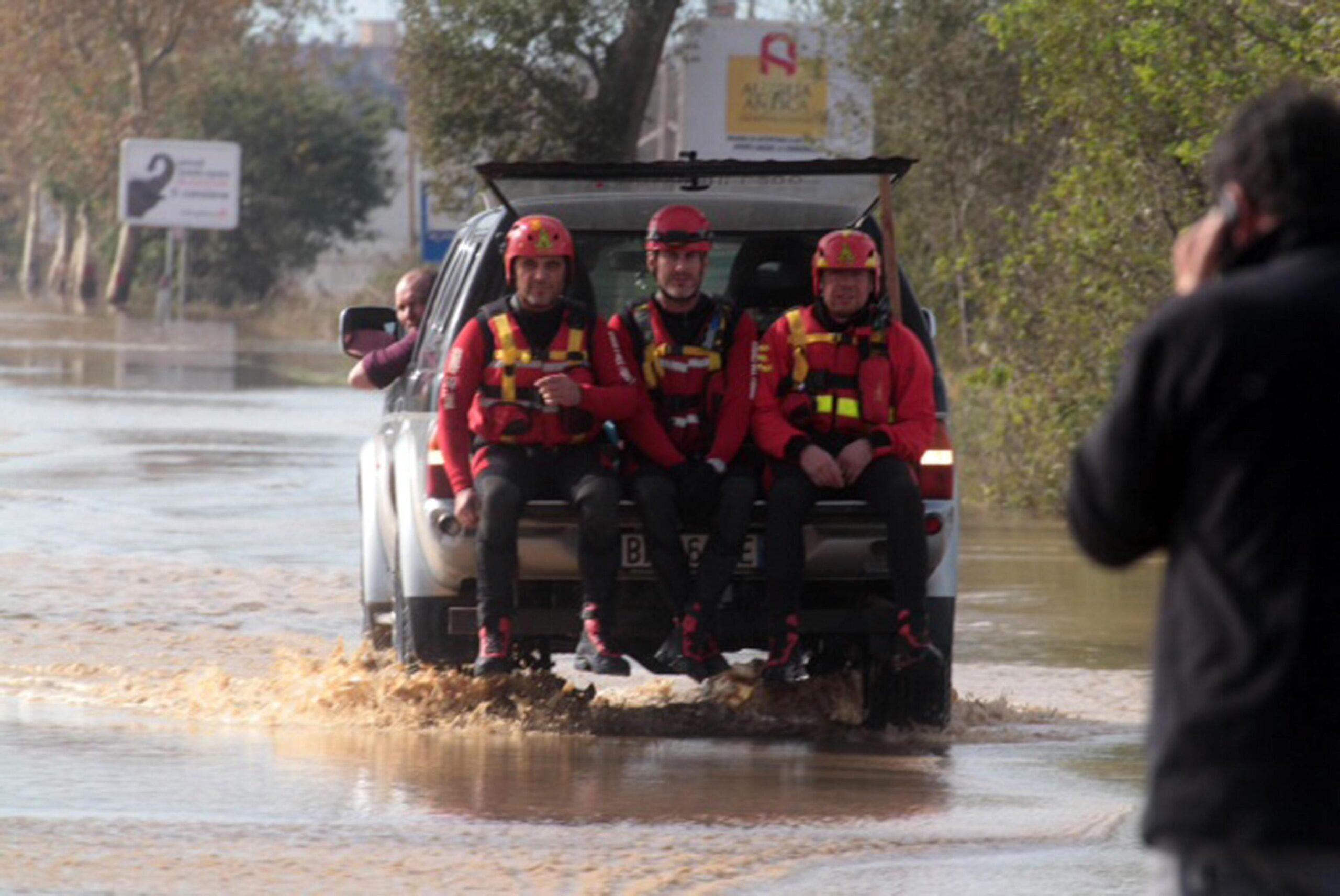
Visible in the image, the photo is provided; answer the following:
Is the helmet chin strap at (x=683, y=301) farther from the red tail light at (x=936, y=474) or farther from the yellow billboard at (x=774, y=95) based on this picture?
the yellow billboard at (x=774, y=95)

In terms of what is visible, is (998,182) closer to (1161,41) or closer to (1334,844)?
(1161,41)

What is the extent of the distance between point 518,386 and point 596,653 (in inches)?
38.5

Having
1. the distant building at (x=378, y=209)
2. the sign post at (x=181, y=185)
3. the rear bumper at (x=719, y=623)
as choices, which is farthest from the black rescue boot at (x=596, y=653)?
the sign post at (x=181, y=185)

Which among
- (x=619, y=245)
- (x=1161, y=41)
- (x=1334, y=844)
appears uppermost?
(x=1161, y=41)

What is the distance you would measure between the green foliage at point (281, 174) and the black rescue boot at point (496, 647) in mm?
69352

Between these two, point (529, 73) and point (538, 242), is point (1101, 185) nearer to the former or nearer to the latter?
point (538, 242)

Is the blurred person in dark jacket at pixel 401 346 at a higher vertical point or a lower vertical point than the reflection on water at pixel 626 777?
higher

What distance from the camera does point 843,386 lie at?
9633mm

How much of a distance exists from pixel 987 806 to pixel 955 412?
1699cm

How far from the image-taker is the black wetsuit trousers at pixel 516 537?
9281 mm

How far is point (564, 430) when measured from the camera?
31.6 ft

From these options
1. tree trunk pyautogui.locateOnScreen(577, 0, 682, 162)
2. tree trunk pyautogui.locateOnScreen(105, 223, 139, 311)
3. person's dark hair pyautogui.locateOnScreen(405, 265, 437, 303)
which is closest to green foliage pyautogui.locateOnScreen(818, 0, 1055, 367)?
tree trunk pyautogui.locateOnScreen(577, 0, 682, 162)

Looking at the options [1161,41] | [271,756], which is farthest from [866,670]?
[1161,41]

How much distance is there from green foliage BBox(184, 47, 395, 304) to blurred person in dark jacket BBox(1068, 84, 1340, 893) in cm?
7492
